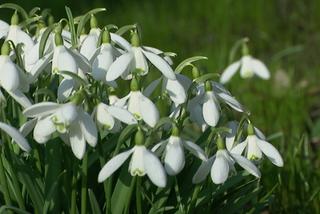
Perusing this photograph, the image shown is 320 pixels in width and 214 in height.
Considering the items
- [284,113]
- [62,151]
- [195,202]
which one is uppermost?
[62,151]

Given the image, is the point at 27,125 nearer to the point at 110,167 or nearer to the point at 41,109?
the point at 41,109

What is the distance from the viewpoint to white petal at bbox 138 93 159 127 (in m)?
1.84

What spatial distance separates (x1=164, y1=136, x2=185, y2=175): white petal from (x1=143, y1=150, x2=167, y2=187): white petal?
0.22 ft

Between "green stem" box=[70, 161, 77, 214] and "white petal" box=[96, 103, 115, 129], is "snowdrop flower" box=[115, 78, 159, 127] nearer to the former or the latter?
"white petal" box=[96, 103, 115, 129]

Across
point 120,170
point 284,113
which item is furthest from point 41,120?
point 284,113

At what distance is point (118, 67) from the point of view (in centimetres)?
187

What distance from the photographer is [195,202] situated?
2.05 metres

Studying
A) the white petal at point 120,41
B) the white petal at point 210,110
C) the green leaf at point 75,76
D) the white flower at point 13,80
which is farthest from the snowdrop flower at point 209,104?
the white flower at point 13,80

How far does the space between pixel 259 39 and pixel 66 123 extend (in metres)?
3.67

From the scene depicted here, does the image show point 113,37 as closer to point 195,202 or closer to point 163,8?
point 195,202

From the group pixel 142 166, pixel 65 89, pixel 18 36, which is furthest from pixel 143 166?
pixel 18 36

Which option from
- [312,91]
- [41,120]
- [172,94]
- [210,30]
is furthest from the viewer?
[210,30]

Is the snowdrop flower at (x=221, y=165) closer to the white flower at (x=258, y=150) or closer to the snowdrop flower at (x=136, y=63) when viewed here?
the white flower at (x=258, y=150)

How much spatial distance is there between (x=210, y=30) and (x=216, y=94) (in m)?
3.51
